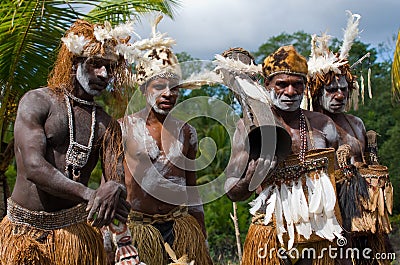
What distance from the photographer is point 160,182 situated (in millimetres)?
4156

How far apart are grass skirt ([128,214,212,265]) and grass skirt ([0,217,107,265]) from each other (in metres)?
1.00

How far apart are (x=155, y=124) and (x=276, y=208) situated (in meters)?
1.12

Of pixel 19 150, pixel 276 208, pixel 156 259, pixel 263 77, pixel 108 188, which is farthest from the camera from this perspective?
pixel 156 259

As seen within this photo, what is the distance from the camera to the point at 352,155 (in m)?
4.77

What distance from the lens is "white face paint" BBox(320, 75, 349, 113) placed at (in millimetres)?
4797

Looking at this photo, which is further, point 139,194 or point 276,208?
point 139,194

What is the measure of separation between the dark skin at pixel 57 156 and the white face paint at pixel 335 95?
2.08 metres

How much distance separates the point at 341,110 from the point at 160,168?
1556 mm

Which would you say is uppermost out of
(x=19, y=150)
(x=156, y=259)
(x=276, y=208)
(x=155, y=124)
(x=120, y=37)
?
(x=120, y=37)

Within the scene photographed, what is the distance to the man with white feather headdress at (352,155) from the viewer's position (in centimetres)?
432

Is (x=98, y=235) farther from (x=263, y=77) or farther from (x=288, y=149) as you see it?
(x=263, y=77)

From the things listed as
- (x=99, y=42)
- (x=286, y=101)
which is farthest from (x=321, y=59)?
(x=99, y=42)

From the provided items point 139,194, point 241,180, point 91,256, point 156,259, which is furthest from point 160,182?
point 91,256

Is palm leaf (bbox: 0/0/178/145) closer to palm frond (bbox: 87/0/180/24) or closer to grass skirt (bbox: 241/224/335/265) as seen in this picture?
palm frond (bbox: 87/0/180/24)
